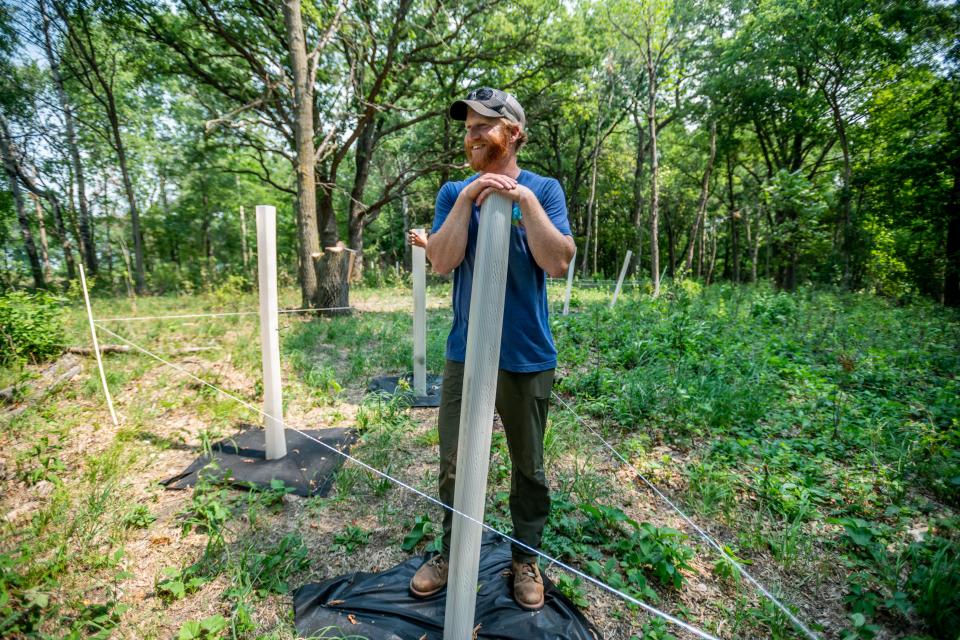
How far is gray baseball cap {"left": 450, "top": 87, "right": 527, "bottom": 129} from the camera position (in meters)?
1.36

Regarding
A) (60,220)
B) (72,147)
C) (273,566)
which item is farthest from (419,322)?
(60,220)

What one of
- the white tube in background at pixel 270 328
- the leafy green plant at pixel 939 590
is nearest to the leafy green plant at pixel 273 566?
the white tube in background at pixel 270 328

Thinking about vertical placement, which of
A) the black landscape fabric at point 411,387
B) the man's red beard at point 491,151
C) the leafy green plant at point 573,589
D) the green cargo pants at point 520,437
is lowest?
the leafy green plant at point 573,589

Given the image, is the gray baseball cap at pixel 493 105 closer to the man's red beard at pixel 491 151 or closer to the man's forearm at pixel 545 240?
the man's red beard at pixel 491 151

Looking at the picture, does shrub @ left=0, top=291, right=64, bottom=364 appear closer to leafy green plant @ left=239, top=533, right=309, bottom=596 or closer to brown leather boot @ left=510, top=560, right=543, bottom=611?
leafy green plant @ left=239, top=533, right=309, bottom=596

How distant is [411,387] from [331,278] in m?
3.86

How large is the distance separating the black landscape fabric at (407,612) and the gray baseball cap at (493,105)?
2.00 meters

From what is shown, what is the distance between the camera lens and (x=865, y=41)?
35.0ft

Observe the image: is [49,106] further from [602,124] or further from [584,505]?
[602,124]

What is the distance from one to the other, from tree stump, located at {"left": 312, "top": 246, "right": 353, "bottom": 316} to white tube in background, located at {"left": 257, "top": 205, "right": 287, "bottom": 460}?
14.0 ft

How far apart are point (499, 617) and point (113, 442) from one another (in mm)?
3306

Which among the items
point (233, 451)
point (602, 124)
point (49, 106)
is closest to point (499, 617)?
point (233, 451)

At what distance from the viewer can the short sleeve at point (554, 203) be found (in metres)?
1.48

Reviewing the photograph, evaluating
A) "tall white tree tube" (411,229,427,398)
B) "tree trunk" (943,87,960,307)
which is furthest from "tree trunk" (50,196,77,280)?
"tree trunk" (943,87,960,307)
